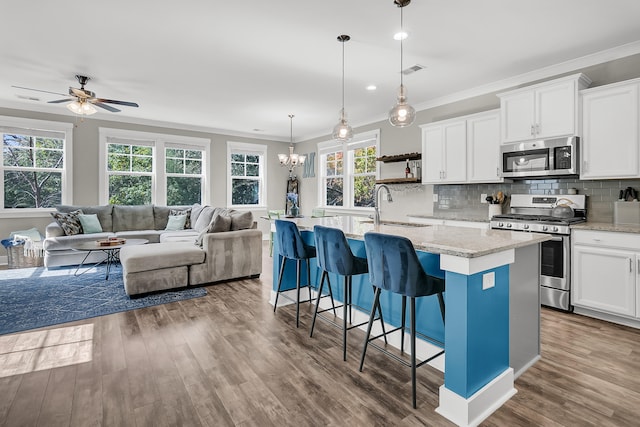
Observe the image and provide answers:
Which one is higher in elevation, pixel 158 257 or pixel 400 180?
pixel 400 180

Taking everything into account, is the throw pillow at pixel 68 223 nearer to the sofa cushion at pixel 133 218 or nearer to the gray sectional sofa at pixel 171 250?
the gray sectional sofa at pixel 171 250

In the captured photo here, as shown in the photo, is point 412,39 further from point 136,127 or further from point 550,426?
point 136,127

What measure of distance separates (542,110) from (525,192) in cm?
102

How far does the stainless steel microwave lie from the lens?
3432 mm

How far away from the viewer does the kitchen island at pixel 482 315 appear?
5.72 ft

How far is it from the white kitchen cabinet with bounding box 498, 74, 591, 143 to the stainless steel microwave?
0.08 m

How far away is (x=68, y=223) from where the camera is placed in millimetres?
5469

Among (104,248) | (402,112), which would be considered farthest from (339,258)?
(104,248)

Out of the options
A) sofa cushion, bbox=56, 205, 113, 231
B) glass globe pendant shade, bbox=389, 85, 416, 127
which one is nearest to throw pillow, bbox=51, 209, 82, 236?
sofa cushion, bbox=56, 205, 113, 231

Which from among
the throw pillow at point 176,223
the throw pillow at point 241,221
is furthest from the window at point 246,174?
the throw pillow at point 241,221

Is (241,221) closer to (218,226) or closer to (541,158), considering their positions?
(218,226)

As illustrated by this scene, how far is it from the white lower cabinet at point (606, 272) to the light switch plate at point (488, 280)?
2044 mm

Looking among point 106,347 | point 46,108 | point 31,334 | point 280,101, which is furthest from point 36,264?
point 280,101

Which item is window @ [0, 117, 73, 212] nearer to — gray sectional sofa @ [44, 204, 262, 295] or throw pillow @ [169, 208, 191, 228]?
gray sectional sofa @ [44, 204, 262, 295]
